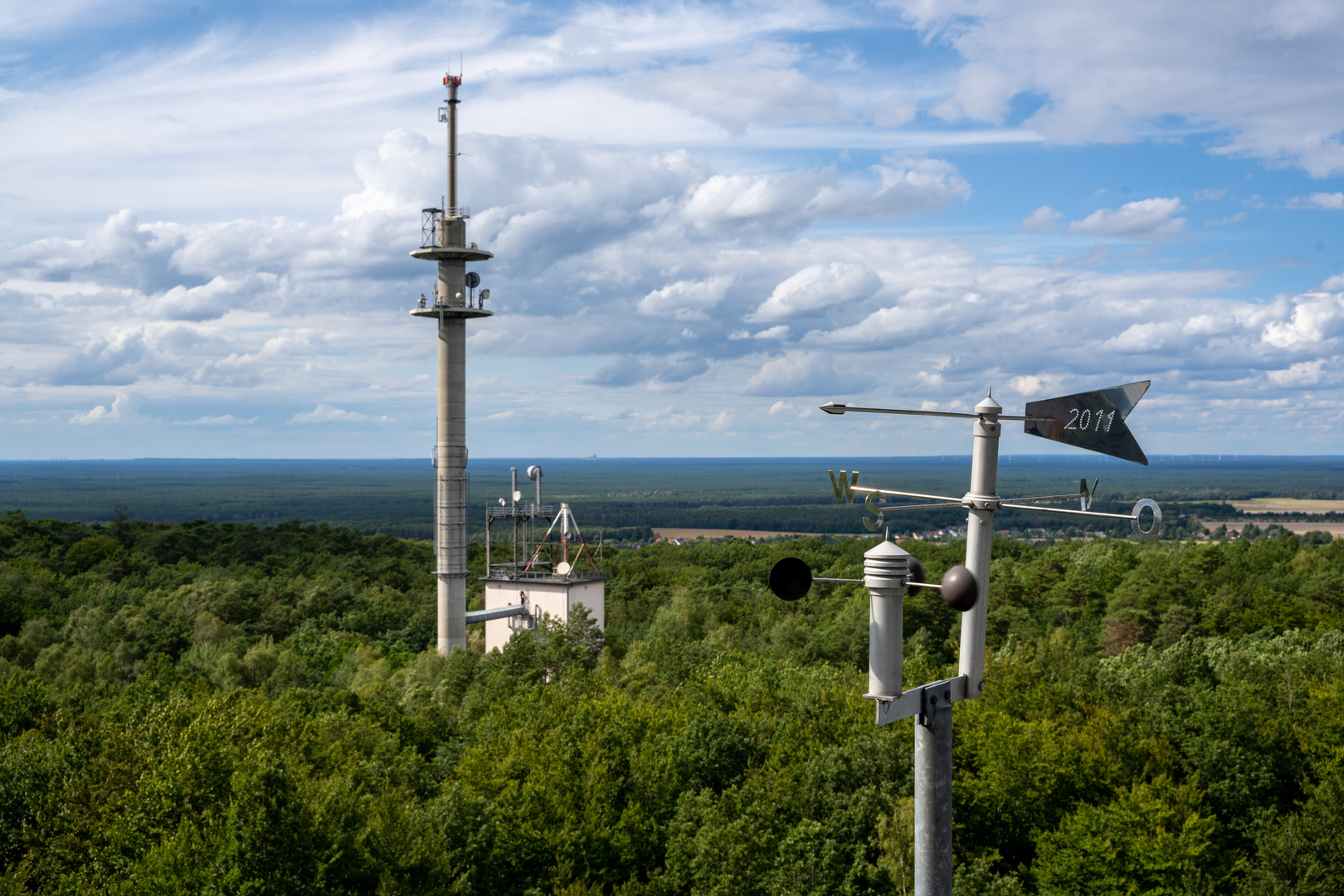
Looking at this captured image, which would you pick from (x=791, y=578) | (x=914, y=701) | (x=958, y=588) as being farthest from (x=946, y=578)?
(x=791, y=578)

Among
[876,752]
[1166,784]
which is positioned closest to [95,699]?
[876,752]

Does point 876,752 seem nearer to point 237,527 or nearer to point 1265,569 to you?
point 1265,569

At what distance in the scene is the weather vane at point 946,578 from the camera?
1007cm

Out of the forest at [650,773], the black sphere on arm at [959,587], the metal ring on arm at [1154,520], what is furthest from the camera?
the forest at [650,773]

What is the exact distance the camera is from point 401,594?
10362 centimetres

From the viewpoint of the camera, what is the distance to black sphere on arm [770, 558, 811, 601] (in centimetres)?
1115

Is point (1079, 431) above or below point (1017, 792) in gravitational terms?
above

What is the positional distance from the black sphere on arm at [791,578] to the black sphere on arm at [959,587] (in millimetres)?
1526

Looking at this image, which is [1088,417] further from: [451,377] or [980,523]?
[451,377]

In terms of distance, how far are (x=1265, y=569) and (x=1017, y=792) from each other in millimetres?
68908

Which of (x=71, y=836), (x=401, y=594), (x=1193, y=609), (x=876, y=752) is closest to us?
(x=71, y=836)

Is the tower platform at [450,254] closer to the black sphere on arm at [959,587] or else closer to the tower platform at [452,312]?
the tower platform at [452,312]

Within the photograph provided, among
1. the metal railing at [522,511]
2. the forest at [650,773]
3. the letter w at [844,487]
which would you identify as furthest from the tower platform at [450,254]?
the letter w at [844,487]

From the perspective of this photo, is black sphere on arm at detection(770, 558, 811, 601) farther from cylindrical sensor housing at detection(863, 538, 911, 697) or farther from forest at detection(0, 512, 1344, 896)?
forest at detection(0, 512, 1344, 896)
